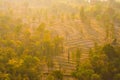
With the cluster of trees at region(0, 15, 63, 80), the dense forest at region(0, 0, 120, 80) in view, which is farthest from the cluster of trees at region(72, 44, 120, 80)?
the cluster of trees at region(0, 15, 63, 80)

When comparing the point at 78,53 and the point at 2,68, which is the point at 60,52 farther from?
the point at 2,68

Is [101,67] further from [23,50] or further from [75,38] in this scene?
[75,38]

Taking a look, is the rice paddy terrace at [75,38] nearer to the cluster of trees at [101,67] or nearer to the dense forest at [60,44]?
the dense forest at [60,44]

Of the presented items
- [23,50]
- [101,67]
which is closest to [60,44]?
[23,50]

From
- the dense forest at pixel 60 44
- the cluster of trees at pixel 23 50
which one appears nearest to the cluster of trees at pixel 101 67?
the dense forest at pixel 60 44

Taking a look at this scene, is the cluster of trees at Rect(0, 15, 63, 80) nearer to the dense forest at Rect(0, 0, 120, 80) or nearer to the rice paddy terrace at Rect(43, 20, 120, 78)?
the dense forest at Rect(0, 0, 120, 80)

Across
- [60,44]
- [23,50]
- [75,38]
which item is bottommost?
[23,50]
